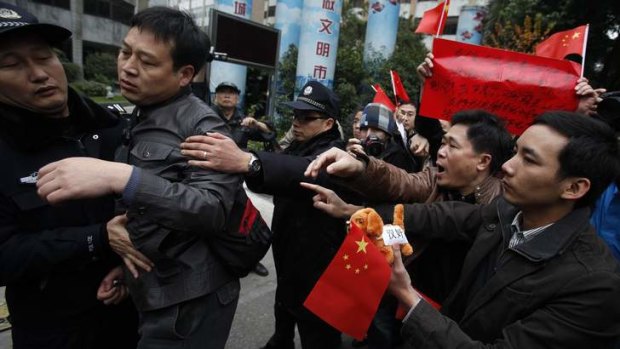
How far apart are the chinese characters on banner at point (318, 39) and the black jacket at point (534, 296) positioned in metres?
10.4

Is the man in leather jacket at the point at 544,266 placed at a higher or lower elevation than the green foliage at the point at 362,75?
lower

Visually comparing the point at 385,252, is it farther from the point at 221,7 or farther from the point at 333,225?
the point at 221,7

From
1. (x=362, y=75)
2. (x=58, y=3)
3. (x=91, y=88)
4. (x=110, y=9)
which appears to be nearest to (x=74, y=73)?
(x=91, y=88)

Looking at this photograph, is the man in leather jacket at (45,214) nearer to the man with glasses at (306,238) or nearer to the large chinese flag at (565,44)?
the man with glasses at (306,238)

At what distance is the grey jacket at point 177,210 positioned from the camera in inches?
46.6

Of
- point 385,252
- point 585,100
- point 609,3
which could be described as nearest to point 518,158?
point 385,252

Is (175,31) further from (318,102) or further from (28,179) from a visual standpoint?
(318,102)

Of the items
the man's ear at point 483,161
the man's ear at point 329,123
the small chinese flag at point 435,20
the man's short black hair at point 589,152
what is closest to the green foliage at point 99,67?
the small chinese flag at point 435,20

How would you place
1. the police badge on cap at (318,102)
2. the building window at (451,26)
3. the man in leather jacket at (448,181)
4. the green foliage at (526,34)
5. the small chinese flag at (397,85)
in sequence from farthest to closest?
the building window at (451,26), the green foliage at (526,34), the small chinese flag at (397,85), the police badge on cap at (318,102), the man in leather jacket at (448,181)

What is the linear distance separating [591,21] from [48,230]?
12.1m

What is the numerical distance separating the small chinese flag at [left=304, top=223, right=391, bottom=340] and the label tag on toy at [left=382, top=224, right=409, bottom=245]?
0.27 feet

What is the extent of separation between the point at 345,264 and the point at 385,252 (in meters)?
0.15

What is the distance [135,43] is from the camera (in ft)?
4.41

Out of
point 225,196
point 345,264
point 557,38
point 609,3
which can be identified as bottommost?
point 345,264
